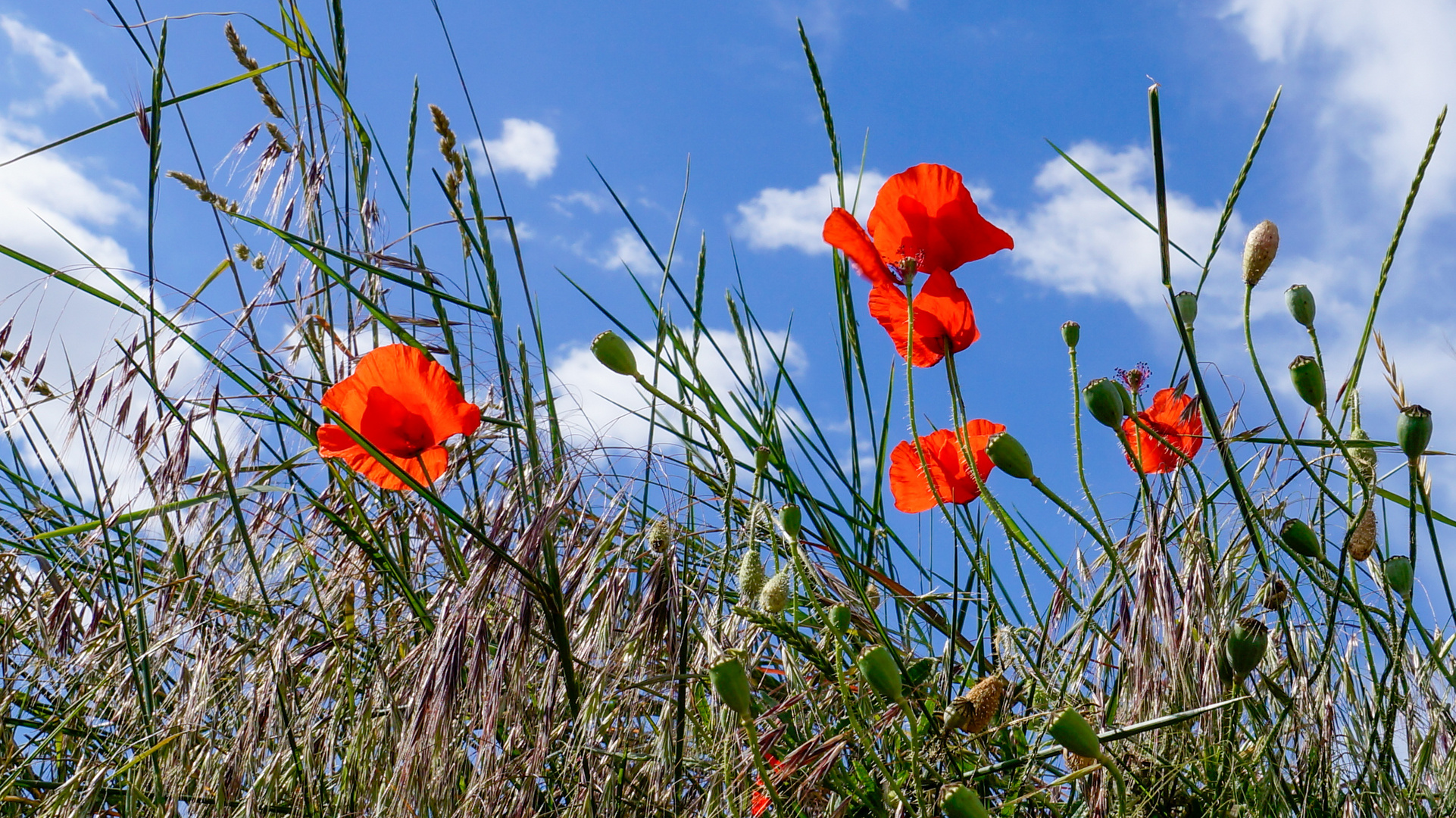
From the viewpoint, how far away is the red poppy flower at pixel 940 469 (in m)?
1.14

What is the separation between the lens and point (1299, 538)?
2.77 feet

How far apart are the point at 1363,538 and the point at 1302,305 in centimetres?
21

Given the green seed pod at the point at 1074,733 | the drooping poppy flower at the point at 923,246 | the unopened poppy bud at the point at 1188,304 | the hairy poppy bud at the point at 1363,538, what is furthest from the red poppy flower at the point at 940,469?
the green seed pod at the point at 1074,733

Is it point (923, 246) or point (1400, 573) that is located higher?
point (923, 246)

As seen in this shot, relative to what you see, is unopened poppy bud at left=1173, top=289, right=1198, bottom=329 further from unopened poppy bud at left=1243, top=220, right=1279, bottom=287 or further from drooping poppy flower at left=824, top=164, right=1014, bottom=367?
drooping poppy flower at left=824, top=164, right=1014, bottom=367

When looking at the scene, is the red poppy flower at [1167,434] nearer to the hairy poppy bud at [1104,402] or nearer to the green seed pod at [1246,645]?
the hairy poppy bud at [1104,402]

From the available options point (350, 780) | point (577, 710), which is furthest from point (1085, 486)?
point (350, 780)

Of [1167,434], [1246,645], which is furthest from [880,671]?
[1167,434]

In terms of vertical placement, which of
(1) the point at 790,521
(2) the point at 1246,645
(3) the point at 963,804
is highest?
(1) the point at 790,521

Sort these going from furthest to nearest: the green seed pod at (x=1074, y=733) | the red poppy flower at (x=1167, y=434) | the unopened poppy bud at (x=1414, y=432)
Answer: the red poppy flower at (x=1167, y=434) → the unopened poppy bud at (x=1414, y=432) → the green seed pod at (x=1074, y=733)

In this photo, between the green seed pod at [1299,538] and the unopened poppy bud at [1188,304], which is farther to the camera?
the unopened poppy bud at [1188,304]

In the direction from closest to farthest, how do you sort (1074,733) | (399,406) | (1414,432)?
(1074,733) → (1414,432) → (399,406)

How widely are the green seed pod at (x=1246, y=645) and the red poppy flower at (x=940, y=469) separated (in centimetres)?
35

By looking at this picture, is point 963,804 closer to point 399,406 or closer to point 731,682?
point 731,682
